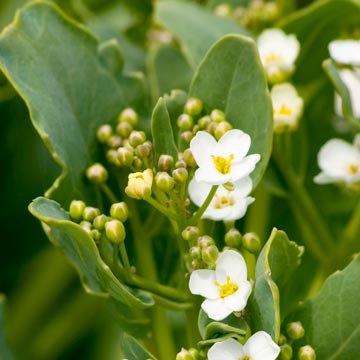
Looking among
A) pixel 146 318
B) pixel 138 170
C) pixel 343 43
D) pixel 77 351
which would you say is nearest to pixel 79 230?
pixel 138 170

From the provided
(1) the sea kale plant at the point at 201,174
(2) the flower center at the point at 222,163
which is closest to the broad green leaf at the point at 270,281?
(1) the sea kale plant at the point at 201,174

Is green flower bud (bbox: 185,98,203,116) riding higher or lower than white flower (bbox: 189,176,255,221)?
higher

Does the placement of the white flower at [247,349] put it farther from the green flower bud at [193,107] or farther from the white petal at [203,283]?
the green flower bud at [193,107]

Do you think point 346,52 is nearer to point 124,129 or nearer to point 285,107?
point 285,107

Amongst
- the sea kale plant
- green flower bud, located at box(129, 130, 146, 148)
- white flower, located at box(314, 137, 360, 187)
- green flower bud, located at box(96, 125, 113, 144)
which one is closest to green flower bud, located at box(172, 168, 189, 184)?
the sea kale plant

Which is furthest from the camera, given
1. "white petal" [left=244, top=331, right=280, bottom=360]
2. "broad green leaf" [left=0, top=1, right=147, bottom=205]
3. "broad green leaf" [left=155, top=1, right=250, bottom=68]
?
"broad green leaf" [left=155, top=1, right=250, bottom=68]

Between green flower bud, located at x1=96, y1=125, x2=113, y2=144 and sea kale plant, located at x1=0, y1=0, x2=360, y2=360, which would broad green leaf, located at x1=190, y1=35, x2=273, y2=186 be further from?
green flower bud, located at x1=96, y1=125, x2=113, y2=144

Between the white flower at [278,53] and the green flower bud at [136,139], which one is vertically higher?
the green flower bud at [136,139]
